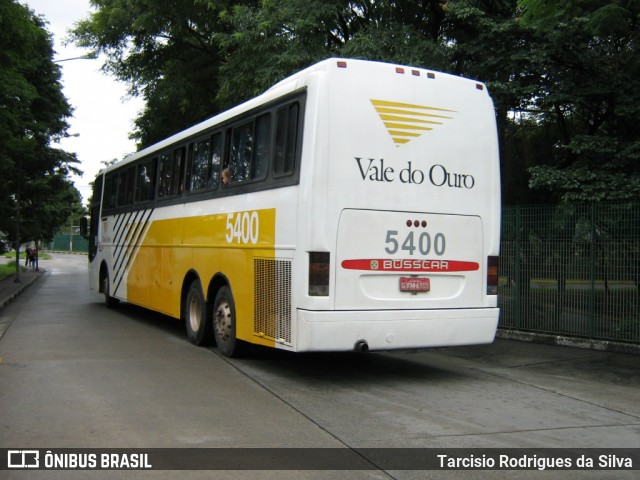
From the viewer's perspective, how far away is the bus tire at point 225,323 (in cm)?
938

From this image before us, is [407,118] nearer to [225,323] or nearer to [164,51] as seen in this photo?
[225,323]

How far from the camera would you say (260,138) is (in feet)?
29.0

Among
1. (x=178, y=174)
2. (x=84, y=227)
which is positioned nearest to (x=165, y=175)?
(x=178, y=174)

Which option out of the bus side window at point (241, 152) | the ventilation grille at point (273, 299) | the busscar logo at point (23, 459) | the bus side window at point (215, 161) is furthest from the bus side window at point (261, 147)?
the busscar logo at point (23, 459)

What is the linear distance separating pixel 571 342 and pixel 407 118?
544 cm

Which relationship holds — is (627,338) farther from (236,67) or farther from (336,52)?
(236,67)

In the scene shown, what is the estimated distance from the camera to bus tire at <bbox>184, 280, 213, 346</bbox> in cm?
1038

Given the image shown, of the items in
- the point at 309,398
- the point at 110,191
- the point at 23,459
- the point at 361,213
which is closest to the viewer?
the point at 23,459

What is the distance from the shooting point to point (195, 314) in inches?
428

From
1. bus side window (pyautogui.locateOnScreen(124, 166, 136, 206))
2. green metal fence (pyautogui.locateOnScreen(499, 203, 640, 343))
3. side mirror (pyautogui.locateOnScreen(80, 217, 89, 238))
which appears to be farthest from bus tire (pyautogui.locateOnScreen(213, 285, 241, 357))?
side mirror (pyautogui.locateOnScreen(80, 217, 89, 238))

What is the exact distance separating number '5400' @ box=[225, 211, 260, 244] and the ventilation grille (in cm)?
36

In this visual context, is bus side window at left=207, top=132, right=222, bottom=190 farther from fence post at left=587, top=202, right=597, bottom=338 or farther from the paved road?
fence post at left=587, top=202, right=597, bottom=338

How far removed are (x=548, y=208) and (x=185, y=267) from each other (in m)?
6.28

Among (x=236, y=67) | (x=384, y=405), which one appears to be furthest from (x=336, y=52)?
(x=384, y=405)
